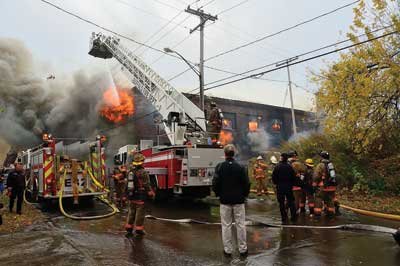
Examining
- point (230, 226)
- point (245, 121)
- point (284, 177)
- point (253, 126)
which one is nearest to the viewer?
point (230, 226)

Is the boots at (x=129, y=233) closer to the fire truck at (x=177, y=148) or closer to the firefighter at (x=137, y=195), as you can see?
the firefighter at (x=137, y=195)

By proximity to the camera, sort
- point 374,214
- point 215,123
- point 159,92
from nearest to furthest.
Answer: point 374,214, point 215,123, point 159,92

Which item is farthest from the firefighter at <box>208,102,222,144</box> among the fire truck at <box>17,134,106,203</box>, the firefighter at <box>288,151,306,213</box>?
the fire truck at <box>17,134,106,203</box>

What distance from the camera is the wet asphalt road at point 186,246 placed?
462 cm

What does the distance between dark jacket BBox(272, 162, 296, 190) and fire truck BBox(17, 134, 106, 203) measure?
5627mm

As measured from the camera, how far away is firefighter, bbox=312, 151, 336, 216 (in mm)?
7786

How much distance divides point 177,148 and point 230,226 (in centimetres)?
558

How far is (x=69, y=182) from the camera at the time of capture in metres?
10.2

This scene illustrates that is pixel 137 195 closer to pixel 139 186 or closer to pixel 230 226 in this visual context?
pixel 139 186

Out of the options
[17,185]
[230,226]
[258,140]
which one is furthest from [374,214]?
[258,140]

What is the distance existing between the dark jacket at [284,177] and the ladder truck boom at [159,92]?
179 inches

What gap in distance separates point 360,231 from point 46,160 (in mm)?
8220

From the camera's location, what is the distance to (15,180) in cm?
954

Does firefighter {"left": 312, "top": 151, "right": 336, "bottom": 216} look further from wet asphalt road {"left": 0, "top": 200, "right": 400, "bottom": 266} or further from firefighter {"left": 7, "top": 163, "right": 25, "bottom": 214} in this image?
firefighter {"left": 7, "top": 163, "right": 25, "bottom": 214}
